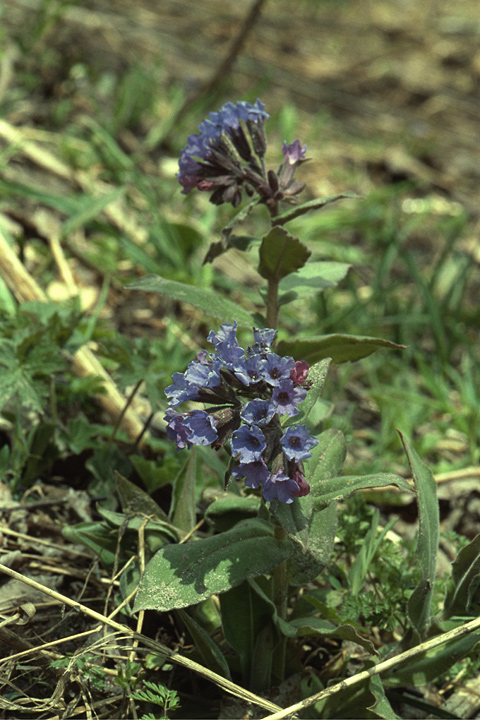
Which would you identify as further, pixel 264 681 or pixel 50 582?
pixel 50 582

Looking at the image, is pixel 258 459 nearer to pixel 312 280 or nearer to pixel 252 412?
pixel 252 412

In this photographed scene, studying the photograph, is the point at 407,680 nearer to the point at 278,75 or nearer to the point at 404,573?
the point at 404,573

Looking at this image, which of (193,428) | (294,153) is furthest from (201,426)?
(294,153)

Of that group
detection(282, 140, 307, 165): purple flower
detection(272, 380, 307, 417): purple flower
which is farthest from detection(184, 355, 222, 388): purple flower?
detection(282, 140, 307, 165): purple flower

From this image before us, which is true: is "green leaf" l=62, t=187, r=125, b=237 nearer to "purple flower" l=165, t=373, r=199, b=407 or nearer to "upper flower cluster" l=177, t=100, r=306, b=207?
"upper flower cluster" l=177, t=100, r=306, b=207

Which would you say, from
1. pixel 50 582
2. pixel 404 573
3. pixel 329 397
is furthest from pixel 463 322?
pixel 50 582
